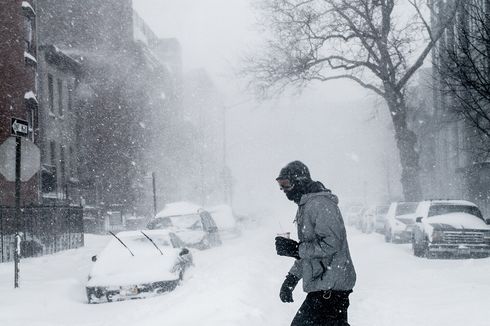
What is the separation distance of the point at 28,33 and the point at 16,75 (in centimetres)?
277

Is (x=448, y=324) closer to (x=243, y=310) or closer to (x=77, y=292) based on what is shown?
(x=243, y=310)

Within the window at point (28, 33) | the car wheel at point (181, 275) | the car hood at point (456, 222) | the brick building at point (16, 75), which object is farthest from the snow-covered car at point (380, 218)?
the car wheel at point (181, 275)

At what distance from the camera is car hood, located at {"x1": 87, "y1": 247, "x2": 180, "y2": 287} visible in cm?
1058

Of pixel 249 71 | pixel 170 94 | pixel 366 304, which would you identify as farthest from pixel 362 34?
pixel 170 94

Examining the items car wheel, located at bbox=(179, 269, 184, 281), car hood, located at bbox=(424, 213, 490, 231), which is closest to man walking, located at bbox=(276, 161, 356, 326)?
car wheel, located at bbox=(179, 269, 184, 281)

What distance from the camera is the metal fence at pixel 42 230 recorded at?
55.7ft

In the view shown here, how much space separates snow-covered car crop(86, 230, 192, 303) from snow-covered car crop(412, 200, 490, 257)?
27.1ft

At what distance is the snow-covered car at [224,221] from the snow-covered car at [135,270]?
1139 centimetres

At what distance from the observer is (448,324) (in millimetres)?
8188

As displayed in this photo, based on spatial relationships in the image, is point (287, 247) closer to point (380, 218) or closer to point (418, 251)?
point (418, 251)

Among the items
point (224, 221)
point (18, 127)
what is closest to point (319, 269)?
point (18, 127)

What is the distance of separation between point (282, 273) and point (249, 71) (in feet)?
58.8

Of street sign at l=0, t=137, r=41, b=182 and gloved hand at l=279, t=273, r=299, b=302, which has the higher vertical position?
street sign at l=0, t=137, r=41, b=182

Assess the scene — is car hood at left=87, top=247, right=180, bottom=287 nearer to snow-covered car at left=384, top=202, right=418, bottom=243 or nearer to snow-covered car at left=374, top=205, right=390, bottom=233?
snow-covered car at left=384, top=202, right=418, bottom=243
